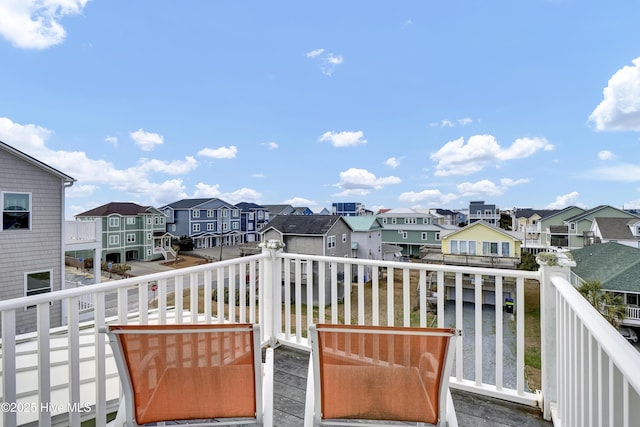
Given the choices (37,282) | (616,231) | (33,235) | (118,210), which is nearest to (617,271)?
(616,231)

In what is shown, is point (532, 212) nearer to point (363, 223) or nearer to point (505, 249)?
point (505, 249)

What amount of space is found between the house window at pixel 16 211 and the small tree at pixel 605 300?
8.05 meters

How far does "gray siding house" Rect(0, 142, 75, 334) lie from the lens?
5625 mm

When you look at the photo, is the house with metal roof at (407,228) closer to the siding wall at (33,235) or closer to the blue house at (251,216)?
the blue house at (251,216)

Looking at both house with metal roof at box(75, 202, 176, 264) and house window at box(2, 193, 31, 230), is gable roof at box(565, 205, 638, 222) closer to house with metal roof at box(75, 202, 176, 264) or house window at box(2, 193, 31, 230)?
house with metal roof at box(75, 202, 176, 264)

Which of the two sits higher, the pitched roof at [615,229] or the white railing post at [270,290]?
the pitched roof at [615,229]

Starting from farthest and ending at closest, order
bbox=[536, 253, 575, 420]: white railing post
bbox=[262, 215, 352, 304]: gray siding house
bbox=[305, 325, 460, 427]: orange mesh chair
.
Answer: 1. bbox=[262, 215, 352, 304]: gray siding house
2. bbox=[536, 253, 575, 420]: white railing post
3. bbox=[305, 325, 460, 427]: orange mesh chair

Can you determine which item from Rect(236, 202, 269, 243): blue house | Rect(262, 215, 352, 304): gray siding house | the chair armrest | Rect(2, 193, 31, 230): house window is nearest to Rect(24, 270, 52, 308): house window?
Rect(2, 193, 31, 230): house window

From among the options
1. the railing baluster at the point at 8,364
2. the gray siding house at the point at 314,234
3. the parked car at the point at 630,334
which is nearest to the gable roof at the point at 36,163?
the gray siding house at the point at 314,234

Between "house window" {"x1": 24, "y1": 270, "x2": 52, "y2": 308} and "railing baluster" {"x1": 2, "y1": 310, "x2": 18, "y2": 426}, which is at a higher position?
"railing baluster" {"x1": 2, "y1": 310, "x2": 18, "y2": 426}

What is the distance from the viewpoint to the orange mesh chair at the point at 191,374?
3.82 feet

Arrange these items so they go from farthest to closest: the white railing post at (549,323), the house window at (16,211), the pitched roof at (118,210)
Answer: the pitched roof at (118,210)
the house window at (16,211)
the white railing post at (549,323)

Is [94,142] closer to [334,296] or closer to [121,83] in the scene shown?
[121,83]

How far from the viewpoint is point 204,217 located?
16984 mm
